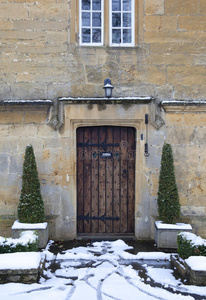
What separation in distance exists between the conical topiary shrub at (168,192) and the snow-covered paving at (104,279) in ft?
2.49

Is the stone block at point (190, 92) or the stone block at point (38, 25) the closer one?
the stone block at point (38, 25)

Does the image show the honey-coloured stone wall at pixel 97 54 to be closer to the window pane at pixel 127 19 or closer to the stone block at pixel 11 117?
the window pane at pixel 127 19

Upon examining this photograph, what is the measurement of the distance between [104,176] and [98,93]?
180 cm

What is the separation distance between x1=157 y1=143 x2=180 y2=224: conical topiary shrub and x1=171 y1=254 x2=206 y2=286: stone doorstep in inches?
36.6

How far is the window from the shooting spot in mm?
6105

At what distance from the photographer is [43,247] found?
555 cm

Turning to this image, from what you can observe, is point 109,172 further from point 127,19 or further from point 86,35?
point 127,19

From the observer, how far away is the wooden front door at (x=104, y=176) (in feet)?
20.6

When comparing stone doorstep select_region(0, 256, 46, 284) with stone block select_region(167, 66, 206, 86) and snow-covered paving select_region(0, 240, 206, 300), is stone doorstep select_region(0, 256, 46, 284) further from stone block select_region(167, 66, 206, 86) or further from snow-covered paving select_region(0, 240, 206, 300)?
stone block select_region(167, 66, 206, 86)

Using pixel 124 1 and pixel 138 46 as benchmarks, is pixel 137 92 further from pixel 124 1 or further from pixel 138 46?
pixel 124 1

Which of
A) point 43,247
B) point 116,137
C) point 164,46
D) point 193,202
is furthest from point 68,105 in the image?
point 193,202

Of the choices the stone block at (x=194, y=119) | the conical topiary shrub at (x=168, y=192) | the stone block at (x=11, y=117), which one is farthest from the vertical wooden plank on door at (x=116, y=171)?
the stone block at (x=11, y=117)

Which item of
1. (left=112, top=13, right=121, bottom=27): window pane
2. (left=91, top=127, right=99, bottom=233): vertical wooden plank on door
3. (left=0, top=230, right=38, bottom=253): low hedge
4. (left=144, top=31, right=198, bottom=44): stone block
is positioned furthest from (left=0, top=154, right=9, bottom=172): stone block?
(left=144, top=31, right=198, bottom=44): stone block

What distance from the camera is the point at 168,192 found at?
5641 mm
